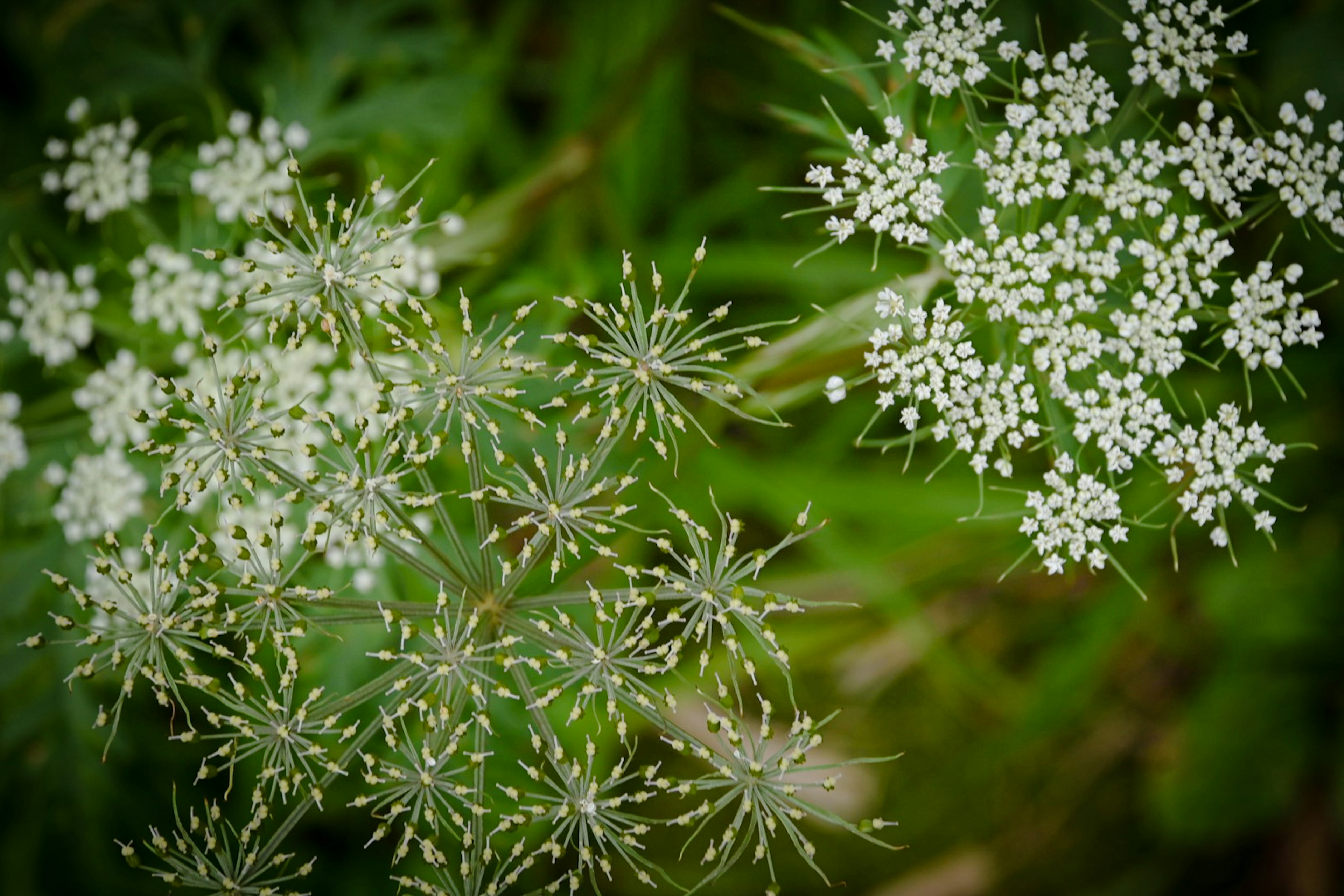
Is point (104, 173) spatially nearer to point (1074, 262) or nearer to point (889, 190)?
point (889, 190)

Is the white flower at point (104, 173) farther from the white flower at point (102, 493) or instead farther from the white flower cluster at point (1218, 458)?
the white flower cluster at point (1218, 458)

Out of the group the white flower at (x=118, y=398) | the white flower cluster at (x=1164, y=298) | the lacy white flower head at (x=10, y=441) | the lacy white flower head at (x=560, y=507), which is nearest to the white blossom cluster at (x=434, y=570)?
the lacy white flower head at (x=560, y=507)

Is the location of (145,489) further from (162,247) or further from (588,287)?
(588,287)

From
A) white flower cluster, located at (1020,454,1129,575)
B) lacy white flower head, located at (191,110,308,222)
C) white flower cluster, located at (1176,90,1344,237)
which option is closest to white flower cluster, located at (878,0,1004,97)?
white flower cluster, located at (1176,90,1344,237)

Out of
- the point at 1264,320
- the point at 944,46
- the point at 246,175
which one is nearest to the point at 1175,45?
the point at 944,46

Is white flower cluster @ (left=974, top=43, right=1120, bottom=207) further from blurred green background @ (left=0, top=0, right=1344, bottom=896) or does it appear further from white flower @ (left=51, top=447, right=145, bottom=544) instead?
white flower @ (left=51, top=447, right=145, bottom=544)

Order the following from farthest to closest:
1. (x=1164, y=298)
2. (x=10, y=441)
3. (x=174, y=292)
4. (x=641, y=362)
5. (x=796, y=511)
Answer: (x=796, y=511), (x=10, y=441), (x=174, y=292), (x=1164, y=298), (x=641, y=362)
